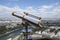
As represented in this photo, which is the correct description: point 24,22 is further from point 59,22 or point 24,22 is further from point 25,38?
point 59,22

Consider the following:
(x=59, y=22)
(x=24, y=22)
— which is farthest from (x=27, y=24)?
(x=59, y=22)

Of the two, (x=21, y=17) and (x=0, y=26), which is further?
(x=0, y=26)

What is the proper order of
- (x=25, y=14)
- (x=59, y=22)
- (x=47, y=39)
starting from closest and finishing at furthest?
Answer: (x=47, y=39) < (x=25, y=14) < (x=59, y=22)

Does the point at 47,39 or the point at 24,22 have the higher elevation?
the point at 24,22

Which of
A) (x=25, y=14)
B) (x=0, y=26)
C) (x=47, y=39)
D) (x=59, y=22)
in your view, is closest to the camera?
(x=47, y=39)

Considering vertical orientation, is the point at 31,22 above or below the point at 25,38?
above

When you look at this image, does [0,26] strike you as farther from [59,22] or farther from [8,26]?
[59,22]

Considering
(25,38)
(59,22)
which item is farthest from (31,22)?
(59,22)

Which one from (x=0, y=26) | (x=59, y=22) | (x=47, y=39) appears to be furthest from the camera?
(x=0, y=26)

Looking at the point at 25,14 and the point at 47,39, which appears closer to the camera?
the point at 47,39
